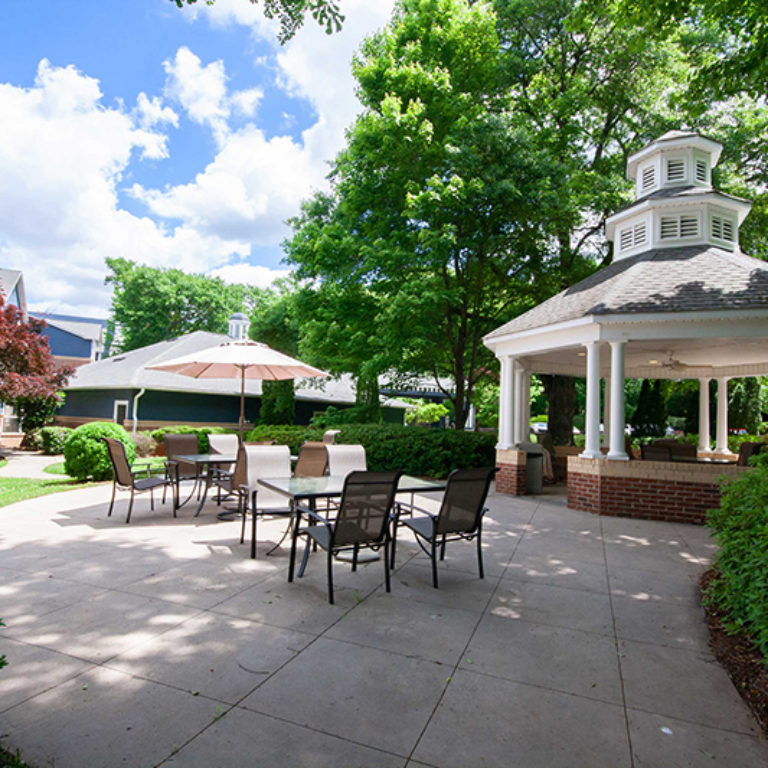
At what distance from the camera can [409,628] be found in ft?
13.2

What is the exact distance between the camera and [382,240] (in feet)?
45.4

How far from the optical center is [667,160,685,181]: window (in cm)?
1242

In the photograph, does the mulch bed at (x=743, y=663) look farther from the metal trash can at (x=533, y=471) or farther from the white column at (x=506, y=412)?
the white column at (x=506, y=412)

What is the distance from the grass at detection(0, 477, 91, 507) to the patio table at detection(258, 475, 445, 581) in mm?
5892

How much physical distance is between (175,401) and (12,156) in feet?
45.9

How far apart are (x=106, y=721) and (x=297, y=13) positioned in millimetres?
7380

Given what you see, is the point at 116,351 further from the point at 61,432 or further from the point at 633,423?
the point at 633,423

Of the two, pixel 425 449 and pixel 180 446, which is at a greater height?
pixel 180 446

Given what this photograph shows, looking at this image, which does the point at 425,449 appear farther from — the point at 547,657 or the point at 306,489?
the point at 547,657

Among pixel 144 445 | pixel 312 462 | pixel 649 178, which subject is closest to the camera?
pixel 312 462

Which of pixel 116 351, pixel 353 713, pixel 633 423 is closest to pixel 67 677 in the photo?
pixel 353 713

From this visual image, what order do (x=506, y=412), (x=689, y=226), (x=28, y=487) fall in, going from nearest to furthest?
1. (x=28, y=487)
2. (x=689, y=226)
3. (x=506, y=412)

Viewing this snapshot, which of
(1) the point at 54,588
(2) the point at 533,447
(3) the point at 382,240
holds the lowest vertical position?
(1) the point at 54,588

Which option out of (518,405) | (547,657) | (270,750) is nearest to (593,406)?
(518,405)
